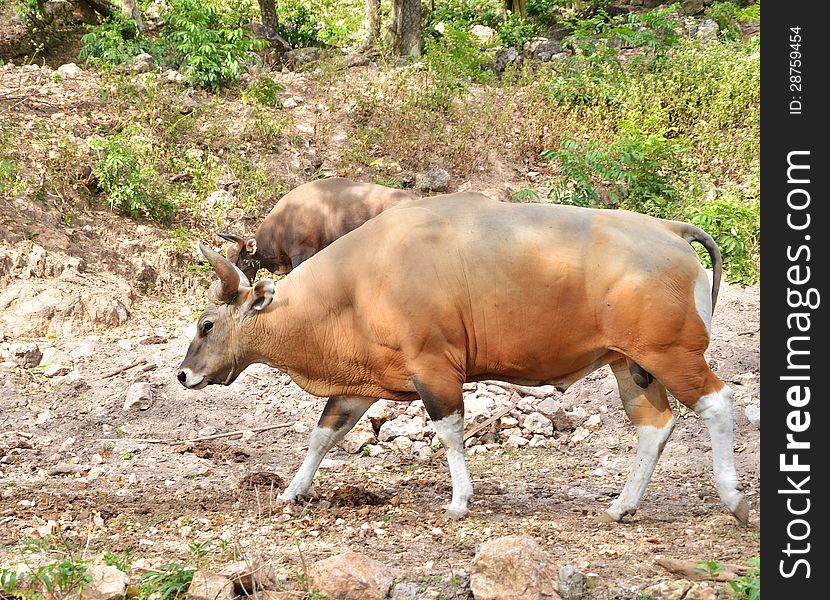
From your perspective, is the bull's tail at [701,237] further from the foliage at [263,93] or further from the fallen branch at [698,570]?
the foliage at [263,93]

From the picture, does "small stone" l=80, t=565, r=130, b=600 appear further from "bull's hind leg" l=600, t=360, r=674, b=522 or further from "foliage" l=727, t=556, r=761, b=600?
"bull's hind leg" l=600, t=360, r=674, b=522

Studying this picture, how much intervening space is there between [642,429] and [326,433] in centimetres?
227

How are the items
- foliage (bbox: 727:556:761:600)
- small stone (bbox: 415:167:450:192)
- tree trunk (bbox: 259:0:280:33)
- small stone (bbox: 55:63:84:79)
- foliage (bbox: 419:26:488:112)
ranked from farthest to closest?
tree trunk (bbox: 259:0:280:33)
foliage (bbox: 419:26:488:112)
small stone (bbox: 55:63:84:79)
small stone (bbox: 415:167:450:192)
foliage (bbox: 727:556:761:600)

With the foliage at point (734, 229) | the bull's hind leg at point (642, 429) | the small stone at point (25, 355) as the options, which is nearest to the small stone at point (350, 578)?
the bull's hind leg at point (642, 429)

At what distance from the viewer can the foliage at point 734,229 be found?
482 inches

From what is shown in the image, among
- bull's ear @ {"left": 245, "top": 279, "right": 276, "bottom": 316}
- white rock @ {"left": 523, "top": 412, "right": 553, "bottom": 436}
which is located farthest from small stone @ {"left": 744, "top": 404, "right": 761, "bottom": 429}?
bull's ear @ {"left": 245, "top": 279, "right": 276, "bottom": 316}

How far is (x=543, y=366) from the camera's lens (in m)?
6.83

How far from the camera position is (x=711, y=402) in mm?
6379

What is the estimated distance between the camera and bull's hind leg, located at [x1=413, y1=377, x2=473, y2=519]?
675 centimetres

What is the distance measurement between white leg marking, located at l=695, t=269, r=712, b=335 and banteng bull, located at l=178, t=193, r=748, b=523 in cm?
1

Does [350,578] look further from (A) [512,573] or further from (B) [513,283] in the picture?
(B) [513,283]
